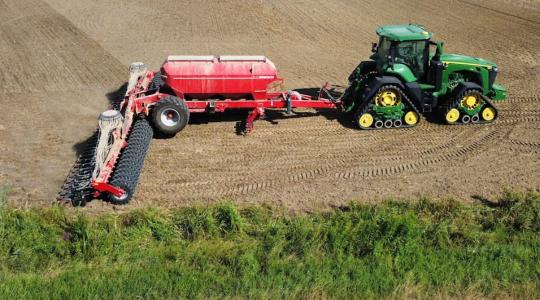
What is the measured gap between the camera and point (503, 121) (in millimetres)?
12688

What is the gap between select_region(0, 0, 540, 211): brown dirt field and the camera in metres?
10.2

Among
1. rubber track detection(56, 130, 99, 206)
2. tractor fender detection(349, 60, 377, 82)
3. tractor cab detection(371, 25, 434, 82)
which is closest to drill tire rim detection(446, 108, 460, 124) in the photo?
tractor cab detection(371, 25, 434, 82)

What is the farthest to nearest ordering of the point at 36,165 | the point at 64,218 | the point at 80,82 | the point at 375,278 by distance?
the point at 80,82 → the point at 36,165 → the point at 64,218 → the point at 375,278

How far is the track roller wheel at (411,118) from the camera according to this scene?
40.0 feet

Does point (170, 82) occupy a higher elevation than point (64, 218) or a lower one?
higher

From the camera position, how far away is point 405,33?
1195 centimetres

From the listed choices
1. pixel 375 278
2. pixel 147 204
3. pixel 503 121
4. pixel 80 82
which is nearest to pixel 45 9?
pixel 80 82

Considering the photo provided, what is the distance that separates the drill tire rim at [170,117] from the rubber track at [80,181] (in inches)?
56.4

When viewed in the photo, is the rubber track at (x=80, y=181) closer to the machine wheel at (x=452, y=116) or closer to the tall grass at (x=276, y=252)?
the tall grass at (x=276, y=252)

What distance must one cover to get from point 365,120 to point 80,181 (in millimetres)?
5733

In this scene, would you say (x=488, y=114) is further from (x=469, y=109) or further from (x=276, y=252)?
(x=276, y=252)

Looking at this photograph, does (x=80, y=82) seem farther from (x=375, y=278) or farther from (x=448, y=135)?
(x=375, y=278)

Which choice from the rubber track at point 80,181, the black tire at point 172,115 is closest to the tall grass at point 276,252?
the rubber track at point 80,181

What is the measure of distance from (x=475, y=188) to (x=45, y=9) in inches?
681
